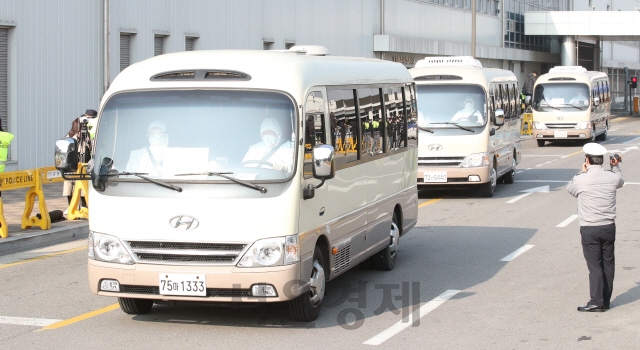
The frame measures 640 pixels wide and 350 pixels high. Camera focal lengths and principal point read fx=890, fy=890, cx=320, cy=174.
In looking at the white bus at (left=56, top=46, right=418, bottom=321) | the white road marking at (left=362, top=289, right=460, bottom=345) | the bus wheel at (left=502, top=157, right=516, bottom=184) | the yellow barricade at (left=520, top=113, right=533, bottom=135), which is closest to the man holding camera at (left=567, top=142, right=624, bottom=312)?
the white road marking at (left=362, top=289, right=460, bottom=345)

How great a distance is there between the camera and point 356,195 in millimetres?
9094

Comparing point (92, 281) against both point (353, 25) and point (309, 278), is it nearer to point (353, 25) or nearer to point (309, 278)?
point (309, 278)

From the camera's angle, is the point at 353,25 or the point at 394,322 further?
the point at 353,25

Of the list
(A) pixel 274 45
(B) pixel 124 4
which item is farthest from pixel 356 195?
(A) pixel 274 45

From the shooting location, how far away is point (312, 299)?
782cm

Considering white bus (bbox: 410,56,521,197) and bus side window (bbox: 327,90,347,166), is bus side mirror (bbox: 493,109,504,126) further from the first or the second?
bus side window (bbox: 327,90,347,166)

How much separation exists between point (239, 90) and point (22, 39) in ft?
46.2

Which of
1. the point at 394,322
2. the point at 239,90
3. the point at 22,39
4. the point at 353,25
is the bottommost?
the point at 394,322

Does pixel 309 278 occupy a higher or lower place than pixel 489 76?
lower

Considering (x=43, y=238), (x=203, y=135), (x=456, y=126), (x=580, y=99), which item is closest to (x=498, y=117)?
(x=456, y=126)

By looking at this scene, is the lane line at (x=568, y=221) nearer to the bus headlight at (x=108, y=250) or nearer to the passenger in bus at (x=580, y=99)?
the bus headlight at (x=108, y=250)

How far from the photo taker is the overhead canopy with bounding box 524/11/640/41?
62812mm

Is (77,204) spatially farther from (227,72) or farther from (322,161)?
(322,161)

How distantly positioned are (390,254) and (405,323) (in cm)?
267
